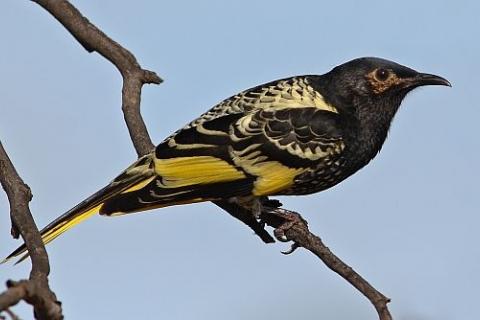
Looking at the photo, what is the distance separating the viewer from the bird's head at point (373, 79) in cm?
712

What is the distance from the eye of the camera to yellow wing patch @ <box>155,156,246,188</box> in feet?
21.4

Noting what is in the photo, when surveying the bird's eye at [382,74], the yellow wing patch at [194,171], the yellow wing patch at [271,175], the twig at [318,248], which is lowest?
the twig at [318,248]

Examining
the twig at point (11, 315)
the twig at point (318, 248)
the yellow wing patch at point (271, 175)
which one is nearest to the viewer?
the twig at point (11, 315)

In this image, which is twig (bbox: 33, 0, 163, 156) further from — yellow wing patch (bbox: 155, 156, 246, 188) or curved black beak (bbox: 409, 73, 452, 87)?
curved black beak (bbox: 409, 73, 452, 87)

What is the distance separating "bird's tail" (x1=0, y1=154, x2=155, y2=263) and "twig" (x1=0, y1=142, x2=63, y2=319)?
658mm

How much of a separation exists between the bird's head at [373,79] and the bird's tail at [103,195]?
1.49 metres

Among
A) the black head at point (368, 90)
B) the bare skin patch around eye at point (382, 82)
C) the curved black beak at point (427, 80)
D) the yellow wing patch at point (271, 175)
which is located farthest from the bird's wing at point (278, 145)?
the curved black beak at point (427, 80)

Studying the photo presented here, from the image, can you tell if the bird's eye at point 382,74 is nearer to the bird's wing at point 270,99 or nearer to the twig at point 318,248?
the bird's wing at point 270,99

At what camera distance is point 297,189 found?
698 centimetres

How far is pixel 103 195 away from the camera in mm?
6449

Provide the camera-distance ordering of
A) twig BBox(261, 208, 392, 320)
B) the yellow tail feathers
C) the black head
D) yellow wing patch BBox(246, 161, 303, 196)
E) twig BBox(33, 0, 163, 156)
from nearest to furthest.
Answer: twig BBox(261, 208, 392, 320)
the yellow tail feathers
yellow wing patch BBox(246, 161, 303, 196)
twig BBox(33, 0, 163, 156)
the black head

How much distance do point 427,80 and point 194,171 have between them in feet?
5.99

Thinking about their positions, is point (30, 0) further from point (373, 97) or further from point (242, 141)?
point (373, 97)

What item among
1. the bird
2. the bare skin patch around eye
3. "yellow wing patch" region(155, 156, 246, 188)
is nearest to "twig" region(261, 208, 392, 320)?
the bird
